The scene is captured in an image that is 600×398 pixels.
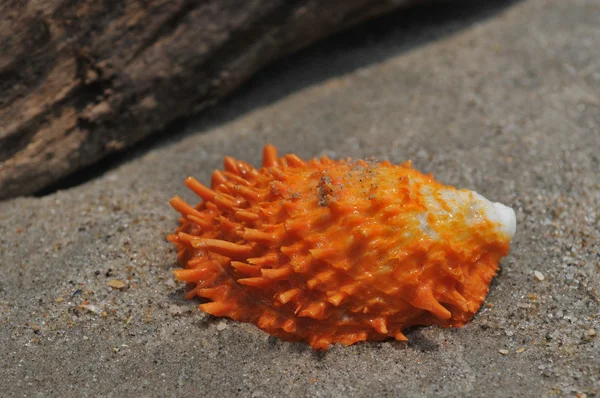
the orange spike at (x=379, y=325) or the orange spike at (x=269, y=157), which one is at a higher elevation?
the orange spike at (x=269, y=157)

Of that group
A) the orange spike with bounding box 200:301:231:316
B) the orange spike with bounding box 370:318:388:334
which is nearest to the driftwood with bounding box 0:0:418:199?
the orange spike with bounding box 200:301:231:316

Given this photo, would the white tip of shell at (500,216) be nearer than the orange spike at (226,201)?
Yes

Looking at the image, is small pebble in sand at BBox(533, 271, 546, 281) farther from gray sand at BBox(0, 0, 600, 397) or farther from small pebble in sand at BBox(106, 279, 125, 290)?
small pebble in sand at BBox(106, 279, 125, 290)

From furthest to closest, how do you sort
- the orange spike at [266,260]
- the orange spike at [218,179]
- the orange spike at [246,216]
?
1. the orange spike at [218,179]
2. the orange spike at [246,216]
3. the orange spike at [266,260]

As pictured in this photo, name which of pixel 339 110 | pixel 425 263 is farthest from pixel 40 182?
pixel 425 263

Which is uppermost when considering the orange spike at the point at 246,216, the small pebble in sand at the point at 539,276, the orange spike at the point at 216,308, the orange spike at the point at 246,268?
the orange spike at the point at 246,216

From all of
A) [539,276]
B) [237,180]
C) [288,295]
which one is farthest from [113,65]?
[539,276]

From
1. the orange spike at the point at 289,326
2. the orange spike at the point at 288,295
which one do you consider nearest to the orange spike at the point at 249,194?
the orange spike at the point at 288,295

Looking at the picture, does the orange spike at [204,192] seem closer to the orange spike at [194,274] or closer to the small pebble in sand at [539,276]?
the orange spike at [194,274]
